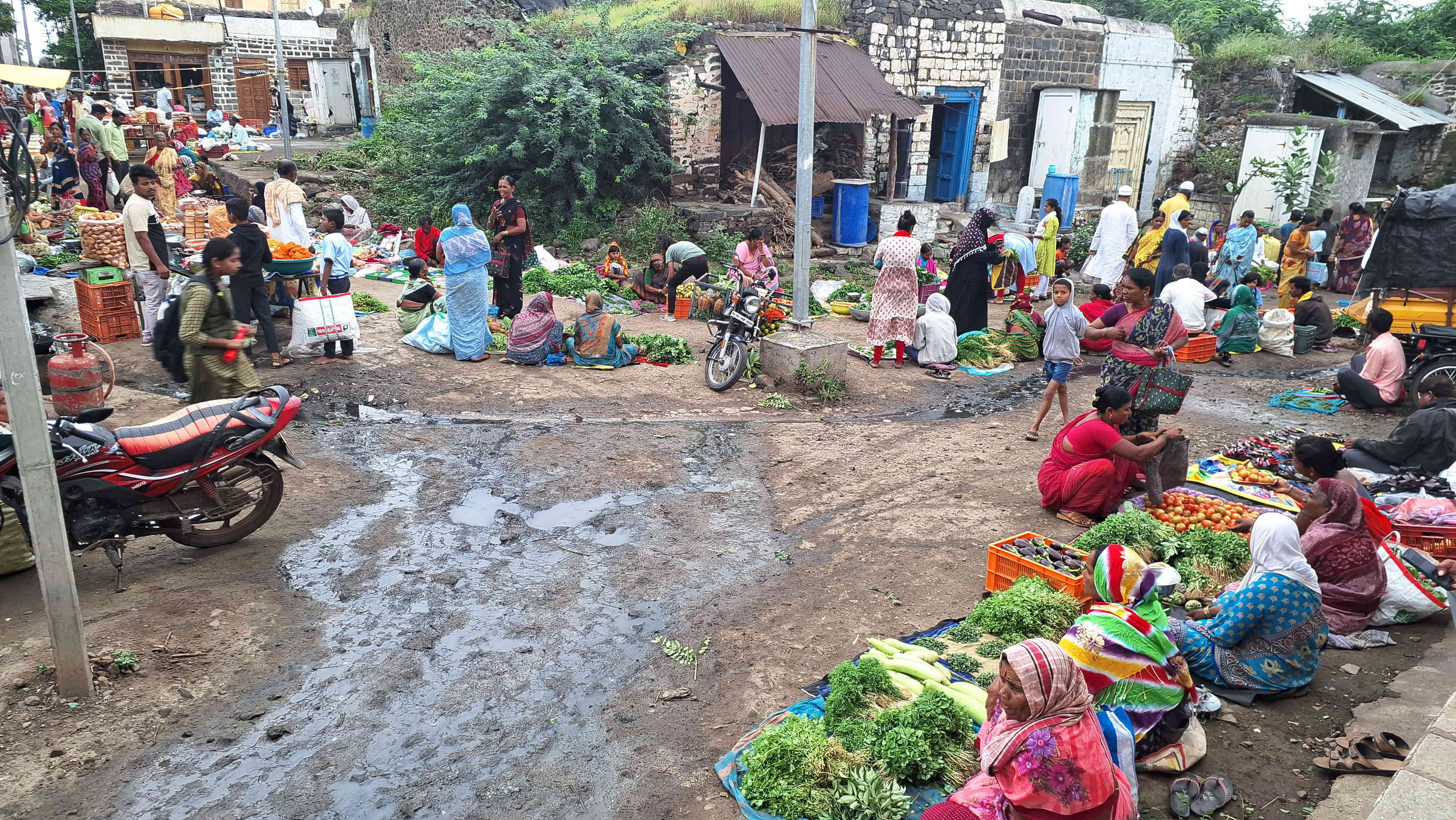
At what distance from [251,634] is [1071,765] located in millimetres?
4110

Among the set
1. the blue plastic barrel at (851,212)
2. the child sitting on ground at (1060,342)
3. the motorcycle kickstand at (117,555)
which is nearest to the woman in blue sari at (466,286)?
the motorcycle kickstand at (117,555)

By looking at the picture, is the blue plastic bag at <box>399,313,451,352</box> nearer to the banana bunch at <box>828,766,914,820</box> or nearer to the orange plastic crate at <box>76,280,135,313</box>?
the orange plastic crate at <box>76,280,135,313</box>

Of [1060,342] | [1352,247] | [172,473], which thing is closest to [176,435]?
[172,473]

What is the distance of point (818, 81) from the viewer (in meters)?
15.4

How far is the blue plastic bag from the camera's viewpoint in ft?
33.7

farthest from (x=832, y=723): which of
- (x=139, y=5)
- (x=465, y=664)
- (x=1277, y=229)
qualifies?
(x=139, y=5)

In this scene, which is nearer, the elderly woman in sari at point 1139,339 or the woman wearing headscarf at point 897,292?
the elderly woman in sari at point 1139,339

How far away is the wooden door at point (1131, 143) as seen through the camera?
20.7 meters

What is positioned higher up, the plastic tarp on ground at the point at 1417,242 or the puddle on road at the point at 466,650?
the plastic tarp on ground at the point at 1417,242

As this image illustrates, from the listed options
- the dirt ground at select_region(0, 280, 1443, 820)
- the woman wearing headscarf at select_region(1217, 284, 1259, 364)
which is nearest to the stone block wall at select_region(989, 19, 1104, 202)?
the woman wearing headscarf at select_region(1217, 284, 1259, 364)

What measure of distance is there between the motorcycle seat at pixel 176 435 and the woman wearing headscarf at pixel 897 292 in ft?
23.0

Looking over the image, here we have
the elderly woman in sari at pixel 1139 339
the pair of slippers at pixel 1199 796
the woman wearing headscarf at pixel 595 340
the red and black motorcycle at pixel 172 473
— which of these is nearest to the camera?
the pair of slippers at pixel 1199 796

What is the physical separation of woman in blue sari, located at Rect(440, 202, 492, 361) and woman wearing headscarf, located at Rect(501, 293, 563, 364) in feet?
1.10

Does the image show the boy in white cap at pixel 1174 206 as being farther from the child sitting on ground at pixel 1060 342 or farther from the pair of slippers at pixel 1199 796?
the pair of slippers at pixel 1199 796
